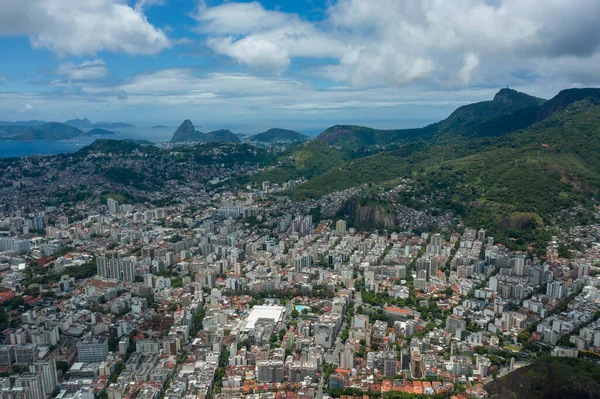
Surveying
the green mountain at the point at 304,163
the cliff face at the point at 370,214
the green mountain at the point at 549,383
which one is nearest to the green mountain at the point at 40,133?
the green mountain at the point at 304,163

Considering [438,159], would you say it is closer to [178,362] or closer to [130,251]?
[130,251]

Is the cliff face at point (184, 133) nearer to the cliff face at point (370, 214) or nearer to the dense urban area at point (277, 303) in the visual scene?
the dense urban area at point (277, 303)

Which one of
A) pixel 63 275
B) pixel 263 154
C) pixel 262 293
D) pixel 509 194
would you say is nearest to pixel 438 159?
pixel 509 194

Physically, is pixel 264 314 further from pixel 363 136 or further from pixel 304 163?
pixel 363 136

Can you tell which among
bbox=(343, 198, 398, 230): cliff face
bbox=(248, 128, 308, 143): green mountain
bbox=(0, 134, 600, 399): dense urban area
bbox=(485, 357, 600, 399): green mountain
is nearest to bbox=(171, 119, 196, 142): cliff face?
bbox=(248, 128, 308, 143): green mountain

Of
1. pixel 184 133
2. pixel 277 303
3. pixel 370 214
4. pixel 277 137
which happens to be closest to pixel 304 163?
pixel 370 214

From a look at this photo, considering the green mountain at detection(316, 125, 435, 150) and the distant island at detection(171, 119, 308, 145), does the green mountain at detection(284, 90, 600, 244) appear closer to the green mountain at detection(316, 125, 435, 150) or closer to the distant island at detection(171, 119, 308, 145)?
the green mountain at detection(316, 125, 435, 150)

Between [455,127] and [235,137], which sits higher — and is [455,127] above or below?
above
